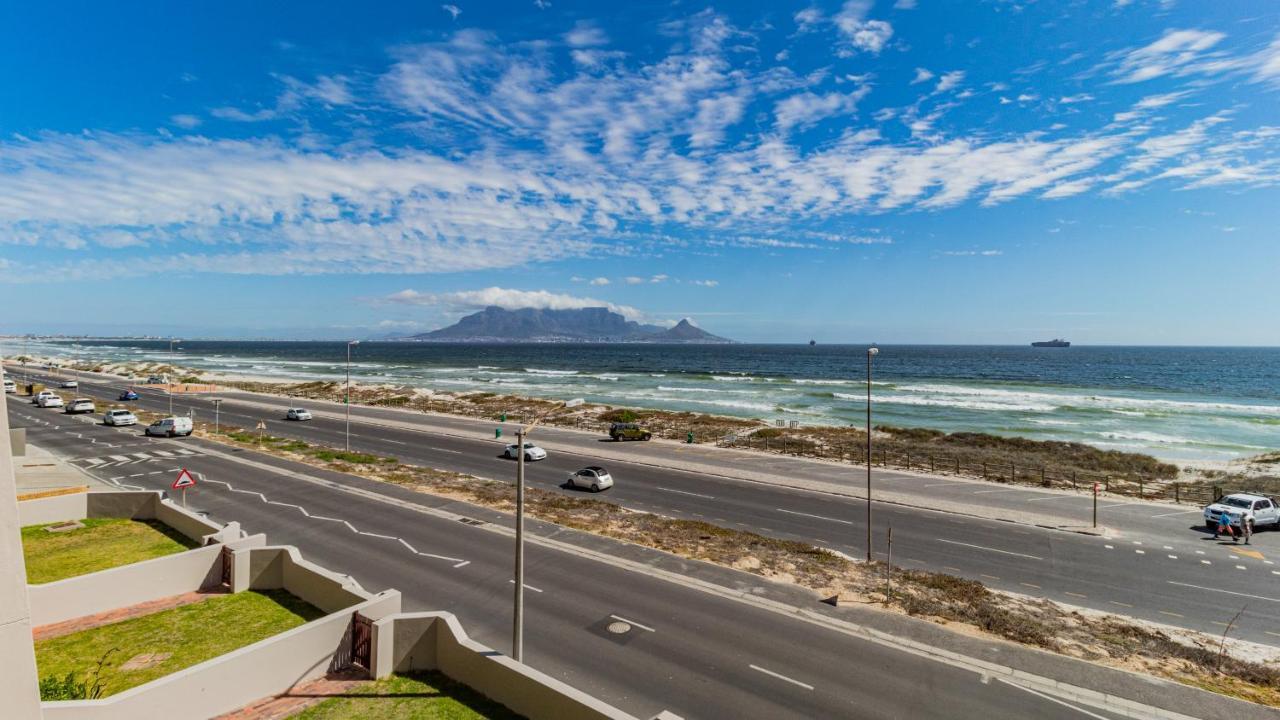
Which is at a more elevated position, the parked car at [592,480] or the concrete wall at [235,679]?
the concrete wall at [235,679]

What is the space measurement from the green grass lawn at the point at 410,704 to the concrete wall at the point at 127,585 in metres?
9.52

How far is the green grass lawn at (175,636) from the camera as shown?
13.7 m

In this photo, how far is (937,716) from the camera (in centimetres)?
1298

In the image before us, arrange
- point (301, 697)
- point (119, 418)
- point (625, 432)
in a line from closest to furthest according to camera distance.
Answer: point (301, 697)
point (625, 432)
point (119, 418)

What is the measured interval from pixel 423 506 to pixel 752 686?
2104cm

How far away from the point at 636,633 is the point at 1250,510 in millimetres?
33012

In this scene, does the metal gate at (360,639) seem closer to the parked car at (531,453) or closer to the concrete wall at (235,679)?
the concrete wall at (235,679)

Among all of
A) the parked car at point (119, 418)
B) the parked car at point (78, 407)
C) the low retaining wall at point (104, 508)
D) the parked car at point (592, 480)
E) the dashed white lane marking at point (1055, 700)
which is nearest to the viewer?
the dashed white lane marking at point (1055, 700)

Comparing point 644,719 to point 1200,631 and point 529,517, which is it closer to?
point 529,517

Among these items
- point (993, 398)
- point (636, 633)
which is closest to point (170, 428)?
point (636, 633)

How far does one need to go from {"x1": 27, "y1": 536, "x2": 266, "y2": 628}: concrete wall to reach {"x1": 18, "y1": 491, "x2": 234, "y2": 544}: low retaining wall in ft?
21.6

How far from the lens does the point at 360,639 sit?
47.7 feet

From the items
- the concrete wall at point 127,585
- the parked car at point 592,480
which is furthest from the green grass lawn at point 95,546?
the parked car at point 592,480

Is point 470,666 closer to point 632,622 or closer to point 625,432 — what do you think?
point 632,622
